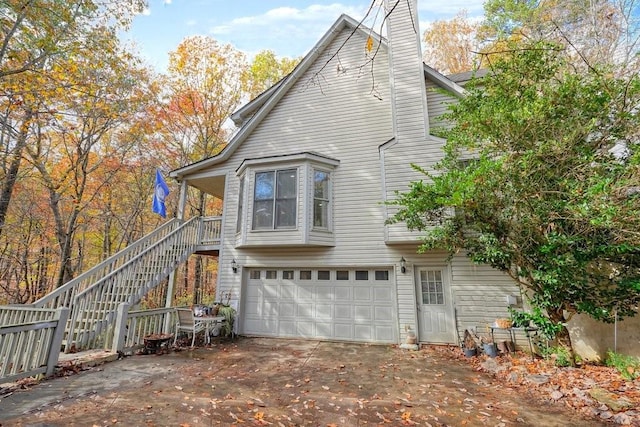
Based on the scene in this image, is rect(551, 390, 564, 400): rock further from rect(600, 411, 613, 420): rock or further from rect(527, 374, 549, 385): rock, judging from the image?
rect(600, 411, 613, 420): rock

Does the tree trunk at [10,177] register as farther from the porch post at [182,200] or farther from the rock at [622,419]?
the rock at [622,419]

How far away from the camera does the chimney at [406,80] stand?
835 cm

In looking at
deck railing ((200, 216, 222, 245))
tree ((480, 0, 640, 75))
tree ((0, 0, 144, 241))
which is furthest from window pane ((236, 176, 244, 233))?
tree ((480, 0, 640, 75))

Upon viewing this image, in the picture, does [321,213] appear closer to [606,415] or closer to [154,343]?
[154,343]

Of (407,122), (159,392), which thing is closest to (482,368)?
(159,392)

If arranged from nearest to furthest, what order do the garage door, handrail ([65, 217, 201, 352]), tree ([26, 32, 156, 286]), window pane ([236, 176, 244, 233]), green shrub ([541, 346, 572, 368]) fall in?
1. green shrub ([541, 346, 572, 368])
2. handrail ([65, 217, 201, 352])
3. the garage door
4. window pane ([236, 176, 244, 233])
5. tree ([26, 32, 156, 286])

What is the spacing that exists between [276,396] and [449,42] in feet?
68.5

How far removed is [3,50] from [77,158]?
335 inches

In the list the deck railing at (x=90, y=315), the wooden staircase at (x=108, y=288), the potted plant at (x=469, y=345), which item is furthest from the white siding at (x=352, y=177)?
the deck railing at (x=90, y=315)

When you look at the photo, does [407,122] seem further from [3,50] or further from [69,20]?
[3,50]

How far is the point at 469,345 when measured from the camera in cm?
670

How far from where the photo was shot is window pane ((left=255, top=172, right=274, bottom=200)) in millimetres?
8962

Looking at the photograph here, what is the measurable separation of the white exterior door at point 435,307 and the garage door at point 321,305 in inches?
29.6

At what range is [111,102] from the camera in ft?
39.4
